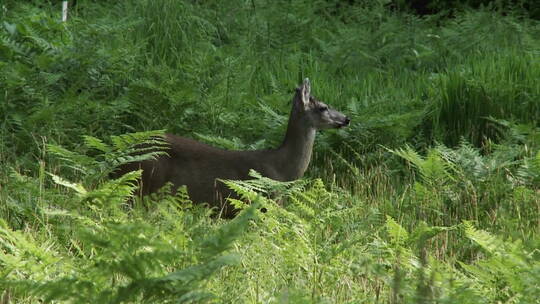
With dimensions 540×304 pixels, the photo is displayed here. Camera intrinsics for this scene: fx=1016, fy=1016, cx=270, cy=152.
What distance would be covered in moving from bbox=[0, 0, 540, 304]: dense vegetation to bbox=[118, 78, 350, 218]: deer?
0.84 ft

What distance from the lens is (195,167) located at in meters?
7.31

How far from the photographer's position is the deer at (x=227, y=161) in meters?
7.16

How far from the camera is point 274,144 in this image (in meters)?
8.79

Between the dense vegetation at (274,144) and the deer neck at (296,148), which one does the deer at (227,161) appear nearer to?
the deer neck at (296,148)

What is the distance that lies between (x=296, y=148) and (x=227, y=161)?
2.40 ft

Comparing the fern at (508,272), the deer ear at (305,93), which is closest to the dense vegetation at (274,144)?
the fern at (508,272)

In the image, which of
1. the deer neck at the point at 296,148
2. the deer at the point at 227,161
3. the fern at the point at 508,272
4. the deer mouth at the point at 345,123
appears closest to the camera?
the fern at the point at 508,272

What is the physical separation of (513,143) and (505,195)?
1558 mm

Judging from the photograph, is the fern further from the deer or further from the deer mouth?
the deer mouth

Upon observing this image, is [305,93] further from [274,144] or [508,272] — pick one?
[508,272]

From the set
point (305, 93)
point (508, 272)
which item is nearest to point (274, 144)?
point (305, 93)

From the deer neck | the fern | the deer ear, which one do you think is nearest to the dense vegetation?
the fern

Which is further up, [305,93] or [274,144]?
[305,93]

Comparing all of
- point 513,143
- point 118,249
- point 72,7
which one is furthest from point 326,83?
point 118,249
